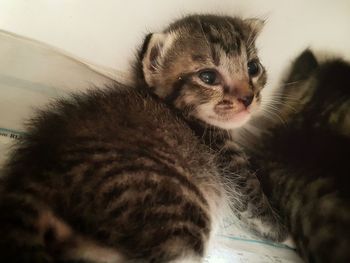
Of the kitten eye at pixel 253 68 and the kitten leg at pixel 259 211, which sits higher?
the kitten eye at pixel 253 68

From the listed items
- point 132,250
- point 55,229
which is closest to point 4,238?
point 55,229

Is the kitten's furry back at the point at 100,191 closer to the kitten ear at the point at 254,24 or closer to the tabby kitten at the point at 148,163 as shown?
the tabby kitten at the point at 148,163

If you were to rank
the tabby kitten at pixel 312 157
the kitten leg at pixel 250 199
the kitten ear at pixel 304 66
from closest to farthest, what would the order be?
1. the tabby kitten at pixel 312 157
2. the kitten leg at pixel 250 199
3. the kitten ear at pixel 304 66

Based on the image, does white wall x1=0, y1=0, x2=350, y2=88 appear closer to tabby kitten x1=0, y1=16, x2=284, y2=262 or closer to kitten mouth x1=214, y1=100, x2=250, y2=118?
tabby kitten x1=0, y1=16, x2=284, y2=262

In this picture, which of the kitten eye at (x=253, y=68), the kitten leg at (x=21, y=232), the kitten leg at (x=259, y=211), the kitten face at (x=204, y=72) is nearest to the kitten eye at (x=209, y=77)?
the kitten face at (x=204, y=72)

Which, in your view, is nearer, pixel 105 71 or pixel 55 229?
pixel 55 229

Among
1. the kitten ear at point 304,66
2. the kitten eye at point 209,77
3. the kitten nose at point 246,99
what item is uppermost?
the kitten ear at point 304,66

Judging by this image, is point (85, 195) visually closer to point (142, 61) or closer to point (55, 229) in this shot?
point (55, 229)

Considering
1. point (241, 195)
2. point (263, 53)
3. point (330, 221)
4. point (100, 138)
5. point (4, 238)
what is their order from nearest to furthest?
point (4, 238) → point (100, 138) → point (330, 221) → point (241, 195) → point (263, 53)
